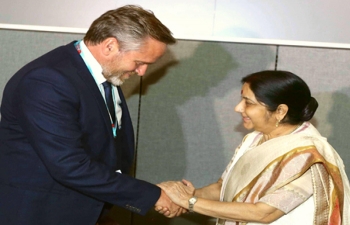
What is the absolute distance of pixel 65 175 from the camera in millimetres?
2182

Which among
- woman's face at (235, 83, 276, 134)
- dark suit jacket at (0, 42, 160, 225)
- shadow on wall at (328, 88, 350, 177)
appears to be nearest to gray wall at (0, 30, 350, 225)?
shadow on wall at (328, 88, 350, 177)

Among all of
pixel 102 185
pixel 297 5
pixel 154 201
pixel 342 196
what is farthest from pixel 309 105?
pixel 297 5

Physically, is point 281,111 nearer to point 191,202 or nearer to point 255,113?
point 255,113

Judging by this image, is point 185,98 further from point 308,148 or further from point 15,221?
point 15,221

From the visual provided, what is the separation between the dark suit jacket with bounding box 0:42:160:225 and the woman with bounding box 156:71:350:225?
0.38 m

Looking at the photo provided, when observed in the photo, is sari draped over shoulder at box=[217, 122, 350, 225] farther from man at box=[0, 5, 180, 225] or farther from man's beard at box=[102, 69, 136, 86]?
man's beard at box=[102, 69, 136, 86]

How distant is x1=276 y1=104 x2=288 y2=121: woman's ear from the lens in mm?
2412

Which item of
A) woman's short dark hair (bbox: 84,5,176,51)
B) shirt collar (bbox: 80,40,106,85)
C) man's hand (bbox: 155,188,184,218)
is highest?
woman's short dark hair (bbox: 84,5,176,51)

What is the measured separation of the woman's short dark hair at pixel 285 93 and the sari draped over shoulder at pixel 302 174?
0.31 feet

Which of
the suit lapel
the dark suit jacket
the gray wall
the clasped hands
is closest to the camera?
the dark suit jacket

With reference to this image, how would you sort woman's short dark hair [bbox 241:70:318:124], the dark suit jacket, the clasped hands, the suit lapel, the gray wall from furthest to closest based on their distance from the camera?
the gray wall → the clasped hands → woman's short dark hair [bbox 241:70:318:124] → the suit lapel → the dark suit jacket

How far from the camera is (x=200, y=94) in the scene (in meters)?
3.24

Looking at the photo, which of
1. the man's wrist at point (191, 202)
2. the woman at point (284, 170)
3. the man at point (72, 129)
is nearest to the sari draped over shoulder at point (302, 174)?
the woman at point (284, 170)

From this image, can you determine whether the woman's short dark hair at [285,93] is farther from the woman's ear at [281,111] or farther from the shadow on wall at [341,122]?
the shadow on wall at [341,122]
